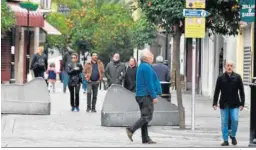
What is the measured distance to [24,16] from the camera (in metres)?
46.8

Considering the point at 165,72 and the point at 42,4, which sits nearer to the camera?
the point at 165,72

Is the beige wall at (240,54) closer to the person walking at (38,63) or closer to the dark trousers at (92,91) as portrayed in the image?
the person walking at (38,63)

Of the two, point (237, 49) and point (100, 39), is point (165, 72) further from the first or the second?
point (100, 39)

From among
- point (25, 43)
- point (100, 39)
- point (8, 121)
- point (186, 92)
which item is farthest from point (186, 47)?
point (8, 121)

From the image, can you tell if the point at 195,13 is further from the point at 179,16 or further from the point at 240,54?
the point at 240,54

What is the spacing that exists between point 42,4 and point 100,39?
12357 millimetres

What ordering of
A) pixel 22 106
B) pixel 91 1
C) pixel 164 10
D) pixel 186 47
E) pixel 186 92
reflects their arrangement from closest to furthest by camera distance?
pixel 164 10, pixel 22 106, pixel 186 92, pixel 186 47, pixel 91 1

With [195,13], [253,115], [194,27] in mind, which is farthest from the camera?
[194,27]

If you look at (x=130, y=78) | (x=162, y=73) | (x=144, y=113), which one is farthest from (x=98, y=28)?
(x=144, y=113)

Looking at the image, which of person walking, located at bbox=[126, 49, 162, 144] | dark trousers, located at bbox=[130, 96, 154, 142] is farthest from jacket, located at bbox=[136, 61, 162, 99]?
dark trousers, located at bbox=[130, 96, 154, 142]

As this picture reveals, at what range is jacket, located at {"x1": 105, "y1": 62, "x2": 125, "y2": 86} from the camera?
81.9ft

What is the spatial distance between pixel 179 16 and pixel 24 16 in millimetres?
28137

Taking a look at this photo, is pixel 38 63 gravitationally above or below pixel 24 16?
below

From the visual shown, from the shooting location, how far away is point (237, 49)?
110ft
